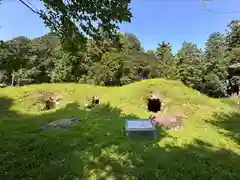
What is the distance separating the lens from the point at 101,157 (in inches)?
412

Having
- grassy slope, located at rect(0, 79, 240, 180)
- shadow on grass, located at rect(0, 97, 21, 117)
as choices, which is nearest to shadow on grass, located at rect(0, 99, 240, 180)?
grassy slope, located at rect(0, 79, 240, 180)

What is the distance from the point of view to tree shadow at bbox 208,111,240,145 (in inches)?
600

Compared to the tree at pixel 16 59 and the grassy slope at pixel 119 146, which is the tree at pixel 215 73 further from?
the tree at pixel 16 59

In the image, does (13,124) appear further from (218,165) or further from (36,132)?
(218,165)

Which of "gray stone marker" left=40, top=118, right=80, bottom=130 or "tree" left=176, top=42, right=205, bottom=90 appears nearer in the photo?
"gray stone marker" left=40, top=118, right=80, bottom=130

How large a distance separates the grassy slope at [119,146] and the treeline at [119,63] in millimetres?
17384

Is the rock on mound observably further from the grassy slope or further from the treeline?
the treeline

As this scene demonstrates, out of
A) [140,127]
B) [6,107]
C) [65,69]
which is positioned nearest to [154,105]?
[140,127]

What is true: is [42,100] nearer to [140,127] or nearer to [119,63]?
[140,127]

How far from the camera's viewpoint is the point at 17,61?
54812mm

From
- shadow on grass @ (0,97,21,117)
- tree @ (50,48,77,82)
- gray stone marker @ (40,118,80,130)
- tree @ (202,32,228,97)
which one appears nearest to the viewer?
gray stone marker @ (40,118,80,130)

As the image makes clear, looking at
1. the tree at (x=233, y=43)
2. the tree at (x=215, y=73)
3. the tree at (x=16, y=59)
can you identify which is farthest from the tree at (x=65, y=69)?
the tree at (x=233, y=43)

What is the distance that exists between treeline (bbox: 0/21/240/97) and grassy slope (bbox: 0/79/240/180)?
17.4 metres

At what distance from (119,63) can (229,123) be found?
25.7 m
